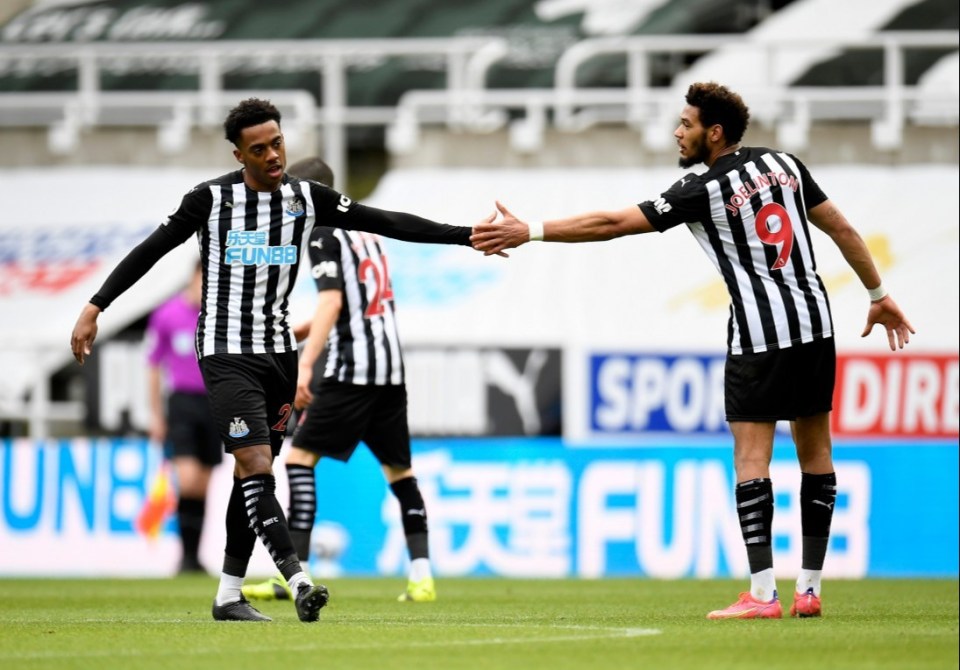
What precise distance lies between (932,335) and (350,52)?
604cm

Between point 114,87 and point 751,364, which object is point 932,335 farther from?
point 114,87

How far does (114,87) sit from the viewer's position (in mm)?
26828

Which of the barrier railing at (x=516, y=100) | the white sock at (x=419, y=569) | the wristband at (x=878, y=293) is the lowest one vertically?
the white sock at (x=419, y=569)

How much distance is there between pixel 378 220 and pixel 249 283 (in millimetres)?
574

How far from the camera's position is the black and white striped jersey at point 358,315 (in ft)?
30.7

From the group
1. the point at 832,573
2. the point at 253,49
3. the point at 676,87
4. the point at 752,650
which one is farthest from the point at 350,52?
the point at 752,650

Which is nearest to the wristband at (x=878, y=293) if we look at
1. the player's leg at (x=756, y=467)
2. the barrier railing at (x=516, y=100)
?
the player's leg at (x=756, y=467)

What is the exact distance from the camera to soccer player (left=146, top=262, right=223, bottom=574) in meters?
12.4

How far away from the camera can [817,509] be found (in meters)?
7.68

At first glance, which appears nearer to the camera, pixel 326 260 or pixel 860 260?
pixel 860 260

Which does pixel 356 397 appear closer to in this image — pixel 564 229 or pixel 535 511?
pixel 564 229

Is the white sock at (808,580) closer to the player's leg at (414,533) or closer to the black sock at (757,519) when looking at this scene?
the black sock at (757,519)

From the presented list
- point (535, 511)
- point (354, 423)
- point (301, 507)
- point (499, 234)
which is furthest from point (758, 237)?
point (535, 511)

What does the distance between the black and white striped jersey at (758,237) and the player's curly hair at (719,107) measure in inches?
4.8
